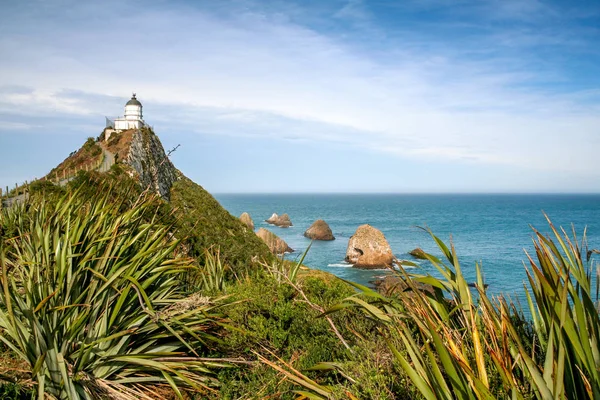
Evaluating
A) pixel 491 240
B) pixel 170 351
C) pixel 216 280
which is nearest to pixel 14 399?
pixel 170 351

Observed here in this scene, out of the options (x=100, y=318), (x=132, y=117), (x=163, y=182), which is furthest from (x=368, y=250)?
(x=100, y=318)

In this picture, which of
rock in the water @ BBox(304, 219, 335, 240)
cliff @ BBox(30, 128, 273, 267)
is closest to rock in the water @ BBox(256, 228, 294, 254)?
cliff @ BBox(30, 128, 273, 267)

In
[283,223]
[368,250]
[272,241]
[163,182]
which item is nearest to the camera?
[163,182]

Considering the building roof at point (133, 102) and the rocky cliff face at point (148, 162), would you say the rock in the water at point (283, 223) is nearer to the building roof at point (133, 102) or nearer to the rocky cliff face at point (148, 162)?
the building roof at point (133, 102)

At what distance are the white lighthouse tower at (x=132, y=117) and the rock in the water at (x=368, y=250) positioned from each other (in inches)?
994

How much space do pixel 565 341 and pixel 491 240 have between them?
7333 centimetres

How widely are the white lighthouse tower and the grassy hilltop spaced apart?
39.1m

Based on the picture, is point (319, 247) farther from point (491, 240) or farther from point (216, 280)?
point (216, 280)

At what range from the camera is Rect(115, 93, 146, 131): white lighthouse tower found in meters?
44.0

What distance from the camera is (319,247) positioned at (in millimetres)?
63312

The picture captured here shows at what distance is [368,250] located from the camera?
47688 mm

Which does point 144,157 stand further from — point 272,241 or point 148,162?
point 272,241

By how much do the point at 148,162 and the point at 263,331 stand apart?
27279 mm

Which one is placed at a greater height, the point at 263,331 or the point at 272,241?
the point at 263,331
